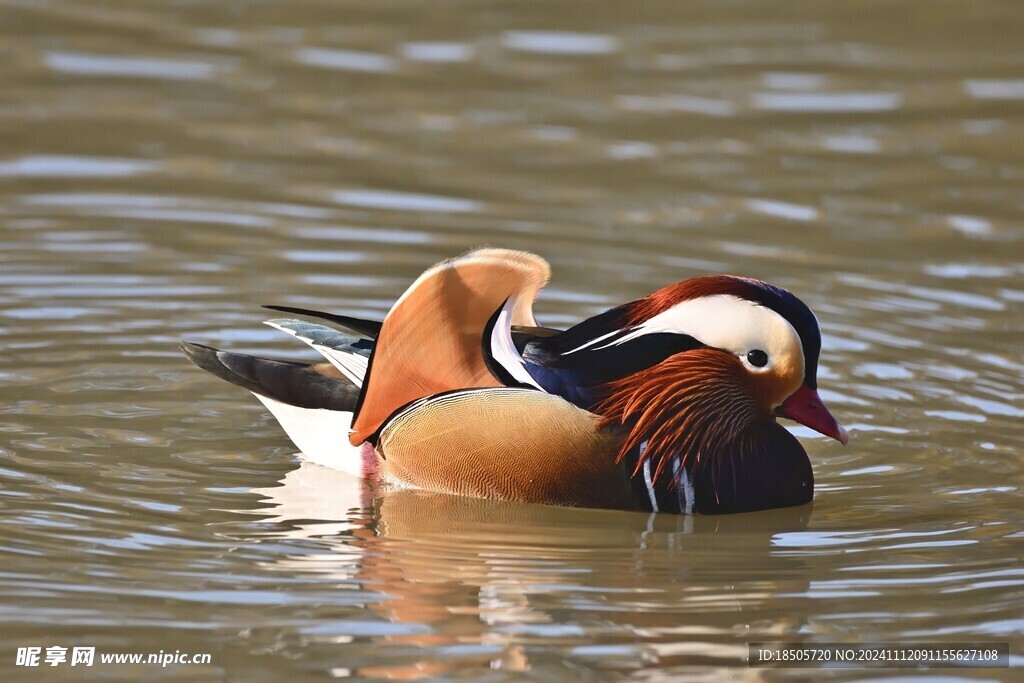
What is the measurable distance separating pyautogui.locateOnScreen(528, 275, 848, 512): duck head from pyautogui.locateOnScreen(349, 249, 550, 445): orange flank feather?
364mm

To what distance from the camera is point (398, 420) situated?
7273mm

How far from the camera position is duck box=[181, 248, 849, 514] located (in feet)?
22.7

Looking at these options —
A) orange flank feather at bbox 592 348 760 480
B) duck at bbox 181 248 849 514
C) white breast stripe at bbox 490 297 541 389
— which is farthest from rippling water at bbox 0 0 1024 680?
white breast stripe at bbox 490 297 541 389

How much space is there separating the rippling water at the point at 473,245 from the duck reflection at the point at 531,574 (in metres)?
0.02

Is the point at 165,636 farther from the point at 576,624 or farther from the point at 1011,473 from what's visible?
the point at 1011,473

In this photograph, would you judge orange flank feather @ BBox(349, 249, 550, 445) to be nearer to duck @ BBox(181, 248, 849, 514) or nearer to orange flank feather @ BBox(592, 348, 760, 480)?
duck @ BBox(181, 248, 849, 514)

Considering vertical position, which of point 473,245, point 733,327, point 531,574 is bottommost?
point 531,574

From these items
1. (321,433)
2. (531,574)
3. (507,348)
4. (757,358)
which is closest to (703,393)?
(757,358)

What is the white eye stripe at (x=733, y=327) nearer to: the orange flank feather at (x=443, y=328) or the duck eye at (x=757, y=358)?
the duck eye at (x=757, y=358)

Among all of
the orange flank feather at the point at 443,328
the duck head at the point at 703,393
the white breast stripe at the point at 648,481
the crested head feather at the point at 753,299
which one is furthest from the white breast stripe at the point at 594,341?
the white breast stripe at the point at 648,481

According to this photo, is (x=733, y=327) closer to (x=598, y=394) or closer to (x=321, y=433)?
(x=598, y=394)

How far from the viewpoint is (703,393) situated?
7090mm

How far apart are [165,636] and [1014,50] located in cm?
1022

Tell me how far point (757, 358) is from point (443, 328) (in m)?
1.19
